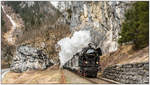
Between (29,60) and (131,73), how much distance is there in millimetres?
42607

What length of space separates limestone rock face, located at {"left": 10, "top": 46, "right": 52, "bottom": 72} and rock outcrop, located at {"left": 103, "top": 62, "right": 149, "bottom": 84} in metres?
36.0

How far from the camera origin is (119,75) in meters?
19.7

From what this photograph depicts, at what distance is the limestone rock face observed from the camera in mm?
55719

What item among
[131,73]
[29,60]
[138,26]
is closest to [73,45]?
[138,26]

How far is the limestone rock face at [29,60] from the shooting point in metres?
55.7

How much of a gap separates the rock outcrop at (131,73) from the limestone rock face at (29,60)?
36.0m

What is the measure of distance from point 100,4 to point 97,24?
4747 millimetres

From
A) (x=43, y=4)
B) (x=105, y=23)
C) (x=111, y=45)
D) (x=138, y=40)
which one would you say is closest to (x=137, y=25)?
(x=138, y=40)

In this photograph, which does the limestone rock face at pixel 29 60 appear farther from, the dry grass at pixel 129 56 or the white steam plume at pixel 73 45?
the dry grass at pixel 129 56

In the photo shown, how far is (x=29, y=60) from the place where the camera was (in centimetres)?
5725

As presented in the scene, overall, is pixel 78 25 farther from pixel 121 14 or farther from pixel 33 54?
pixel 121 14

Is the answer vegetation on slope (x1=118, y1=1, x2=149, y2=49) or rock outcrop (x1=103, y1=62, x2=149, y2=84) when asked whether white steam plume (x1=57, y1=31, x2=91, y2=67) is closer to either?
vegetation on slope (x1=118, y1=1, x2=149, y2=49)

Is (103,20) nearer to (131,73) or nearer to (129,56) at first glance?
(129,56)

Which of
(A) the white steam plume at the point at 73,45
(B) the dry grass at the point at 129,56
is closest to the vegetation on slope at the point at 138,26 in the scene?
(B) the dry grass at the point at 129,56
